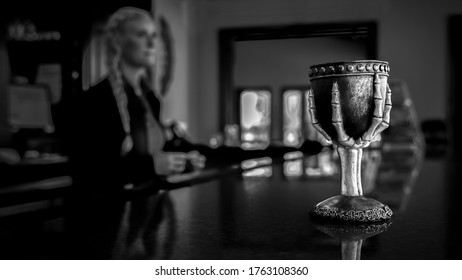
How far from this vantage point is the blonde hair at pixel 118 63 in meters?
1.66

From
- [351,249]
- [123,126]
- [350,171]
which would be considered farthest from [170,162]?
[351,249]

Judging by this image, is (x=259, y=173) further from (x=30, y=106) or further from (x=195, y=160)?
(x=30, y=106)

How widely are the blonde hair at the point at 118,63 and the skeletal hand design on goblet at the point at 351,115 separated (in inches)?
44.7

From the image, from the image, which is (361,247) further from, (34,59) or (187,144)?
(34,59)

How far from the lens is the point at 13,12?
3273 millimetres

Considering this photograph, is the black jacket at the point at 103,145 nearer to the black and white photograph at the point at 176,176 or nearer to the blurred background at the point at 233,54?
the black and white photograph at the point at 176,176

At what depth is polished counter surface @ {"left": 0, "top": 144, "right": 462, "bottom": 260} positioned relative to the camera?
408mm

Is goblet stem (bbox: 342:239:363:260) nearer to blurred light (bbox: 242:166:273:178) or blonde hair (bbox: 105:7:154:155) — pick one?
blurred light (bbox: 242:166:273:178)

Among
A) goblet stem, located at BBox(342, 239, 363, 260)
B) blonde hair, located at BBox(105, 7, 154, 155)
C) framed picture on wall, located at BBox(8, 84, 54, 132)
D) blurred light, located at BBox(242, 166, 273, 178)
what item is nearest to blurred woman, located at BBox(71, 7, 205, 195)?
blonde hair, located at BBox(105, 7, 154, 155)

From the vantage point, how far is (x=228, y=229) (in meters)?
0.50

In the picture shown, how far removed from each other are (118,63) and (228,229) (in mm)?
1350

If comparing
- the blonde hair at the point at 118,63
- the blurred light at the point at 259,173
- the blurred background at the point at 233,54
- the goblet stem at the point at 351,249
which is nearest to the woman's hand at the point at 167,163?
the blonde hair at the point at 118,63

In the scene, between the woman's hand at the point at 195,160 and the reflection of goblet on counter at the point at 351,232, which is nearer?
the reflection of goblet on counter at the point at 351,232
